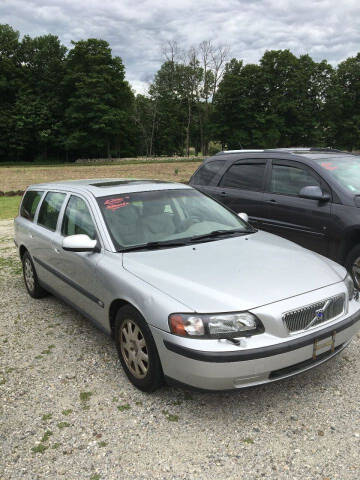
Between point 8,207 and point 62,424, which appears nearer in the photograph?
point 62,424

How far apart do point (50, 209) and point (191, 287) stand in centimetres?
257

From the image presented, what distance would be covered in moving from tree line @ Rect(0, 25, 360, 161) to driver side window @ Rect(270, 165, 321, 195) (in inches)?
1867

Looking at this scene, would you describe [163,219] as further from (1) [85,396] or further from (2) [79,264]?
(1) [85,396]

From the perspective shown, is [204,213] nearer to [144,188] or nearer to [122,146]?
[144,188]

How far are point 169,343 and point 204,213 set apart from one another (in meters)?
1.85

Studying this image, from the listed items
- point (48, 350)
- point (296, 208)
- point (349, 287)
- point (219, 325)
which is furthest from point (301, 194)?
point (48, 350)

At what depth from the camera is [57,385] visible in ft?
11.1

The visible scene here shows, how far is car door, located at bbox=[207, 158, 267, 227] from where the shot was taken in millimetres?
5918

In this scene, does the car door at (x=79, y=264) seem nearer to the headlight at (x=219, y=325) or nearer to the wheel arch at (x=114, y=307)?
the wheel arch at (x=114, y=307)

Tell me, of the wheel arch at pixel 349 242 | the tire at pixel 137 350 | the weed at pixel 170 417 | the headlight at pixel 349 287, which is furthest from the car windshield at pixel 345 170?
the weed at pixel 170 417

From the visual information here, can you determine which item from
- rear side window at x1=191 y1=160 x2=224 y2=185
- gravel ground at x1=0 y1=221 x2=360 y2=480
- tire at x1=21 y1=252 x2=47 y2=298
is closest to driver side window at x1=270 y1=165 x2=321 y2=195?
rear side window at x1=191 y1=160 x2=224 y2=185

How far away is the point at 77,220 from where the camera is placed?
13.5 ft

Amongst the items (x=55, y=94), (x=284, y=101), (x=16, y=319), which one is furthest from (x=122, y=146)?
(x=16, y=319)

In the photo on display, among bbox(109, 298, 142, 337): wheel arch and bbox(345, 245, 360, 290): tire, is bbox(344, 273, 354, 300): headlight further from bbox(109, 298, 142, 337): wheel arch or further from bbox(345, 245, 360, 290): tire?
bbox(109, 298, 142, 337): wheel arch
